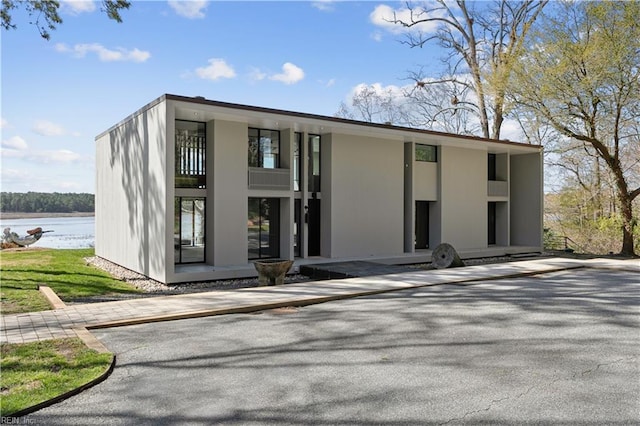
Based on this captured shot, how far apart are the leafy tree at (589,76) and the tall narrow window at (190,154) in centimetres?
1293

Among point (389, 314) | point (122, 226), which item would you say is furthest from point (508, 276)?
point (122, 226)

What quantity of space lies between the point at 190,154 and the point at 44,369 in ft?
32.4

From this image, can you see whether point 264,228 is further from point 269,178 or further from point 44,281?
point 44,281

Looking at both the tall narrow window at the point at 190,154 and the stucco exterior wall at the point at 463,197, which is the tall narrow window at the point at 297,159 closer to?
the tall narrow window at the point at 190,154

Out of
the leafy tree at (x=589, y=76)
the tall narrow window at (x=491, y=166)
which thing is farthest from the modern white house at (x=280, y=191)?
the leafy tree at (x=589, y=76)

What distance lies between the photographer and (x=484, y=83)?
2369cm

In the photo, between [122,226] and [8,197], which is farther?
[8,197]

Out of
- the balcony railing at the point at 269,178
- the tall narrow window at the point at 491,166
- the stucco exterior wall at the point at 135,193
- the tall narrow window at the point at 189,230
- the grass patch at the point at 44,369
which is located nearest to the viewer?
the grass patch at the point at 44,369

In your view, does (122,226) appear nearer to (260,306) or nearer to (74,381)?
(260,306)

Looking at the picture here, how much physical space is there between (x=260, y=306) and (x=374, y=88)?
2863 cm

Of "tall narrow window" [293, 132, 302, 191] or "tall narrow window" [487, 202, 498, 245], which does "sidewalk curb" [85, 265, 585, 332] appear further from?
"tall narrow window" [487, 202, 498, 245]

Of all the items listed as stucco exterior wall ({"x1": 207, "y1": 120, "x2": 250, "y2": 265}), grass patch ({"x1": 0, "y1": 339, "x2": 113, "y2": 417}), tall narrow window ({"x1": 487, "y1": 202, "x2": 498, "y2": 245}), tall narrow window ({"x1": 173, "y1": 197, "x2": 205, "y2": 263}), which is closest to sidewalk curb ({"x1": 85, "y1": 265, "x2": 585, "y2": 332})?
grass patch ({"x1": 0, "y1": 339, "x2": 113, "y2": 417})

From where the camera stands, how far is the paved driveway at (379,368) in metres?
3.94

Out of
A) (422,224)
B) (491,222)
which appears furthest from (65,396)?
(491,222)
